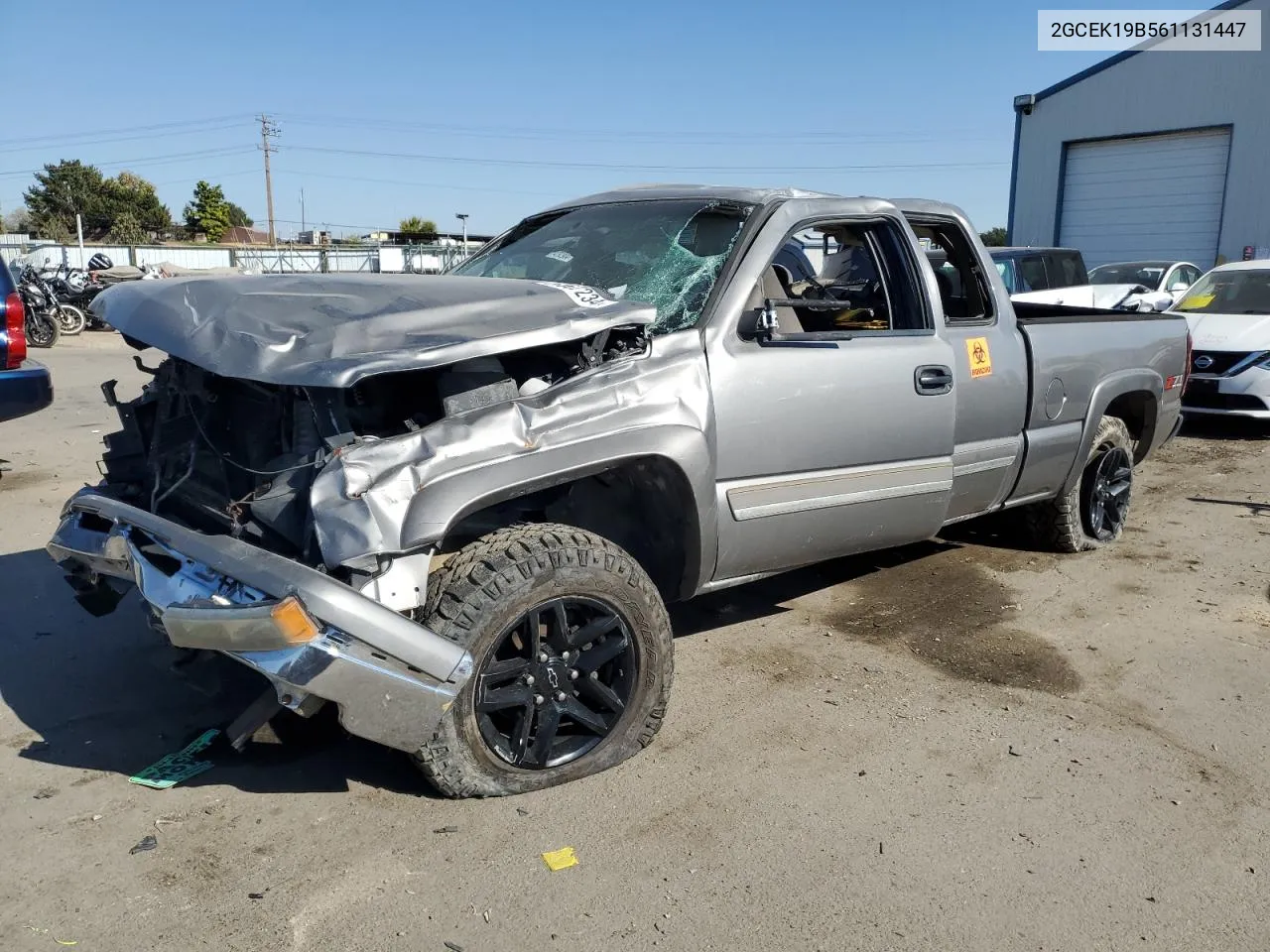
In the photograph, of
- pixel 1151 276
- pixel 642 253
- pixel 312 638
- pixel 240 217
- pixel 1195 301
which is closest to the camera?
pixel 312 638

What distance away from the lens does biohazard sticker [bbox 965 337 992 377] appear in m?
4.53

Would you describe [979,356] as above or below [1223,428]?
above

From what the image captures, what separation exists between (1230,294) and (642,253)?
9644 millimetres

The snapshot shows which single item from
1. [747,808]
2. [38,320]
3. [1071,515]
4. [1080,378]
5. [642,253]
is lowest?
[747,808]

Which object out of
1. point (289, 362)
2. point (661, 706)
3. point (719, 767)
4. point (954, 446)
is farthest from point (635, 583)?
point (954, 446)

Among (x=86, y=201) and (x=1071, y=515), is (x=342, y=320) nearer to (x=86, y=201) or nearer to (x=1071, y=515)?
(x=1071, y=515)

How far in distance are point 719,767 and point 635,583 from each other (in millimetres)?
703

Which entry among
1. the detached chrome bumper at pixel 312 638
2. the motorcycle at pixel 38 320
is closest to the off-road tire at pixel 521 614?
the detached chrome bumper at pixel 312 638

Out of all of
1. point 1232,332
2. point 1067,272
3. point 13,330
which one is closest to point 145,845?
point 13,330

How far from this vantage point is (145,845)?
9.48 feet

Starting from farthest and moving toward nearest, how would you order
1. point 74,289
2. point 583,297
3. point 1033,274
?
point 74,289
point 1033,274
point 583,297

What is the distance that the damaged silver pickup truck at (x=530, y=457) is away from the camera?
276 cm

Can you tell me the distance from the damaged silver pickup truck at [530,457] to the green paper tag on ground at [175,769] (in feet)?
2.00

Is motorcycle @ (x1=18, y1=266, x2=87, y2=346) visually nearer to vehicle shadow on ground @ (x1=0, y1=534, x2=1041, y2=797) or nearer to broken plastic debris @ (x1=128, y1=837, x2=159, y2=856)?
vehicle shadow on ground @ (x1=0, y1=534, x2=1041, y2=797)
